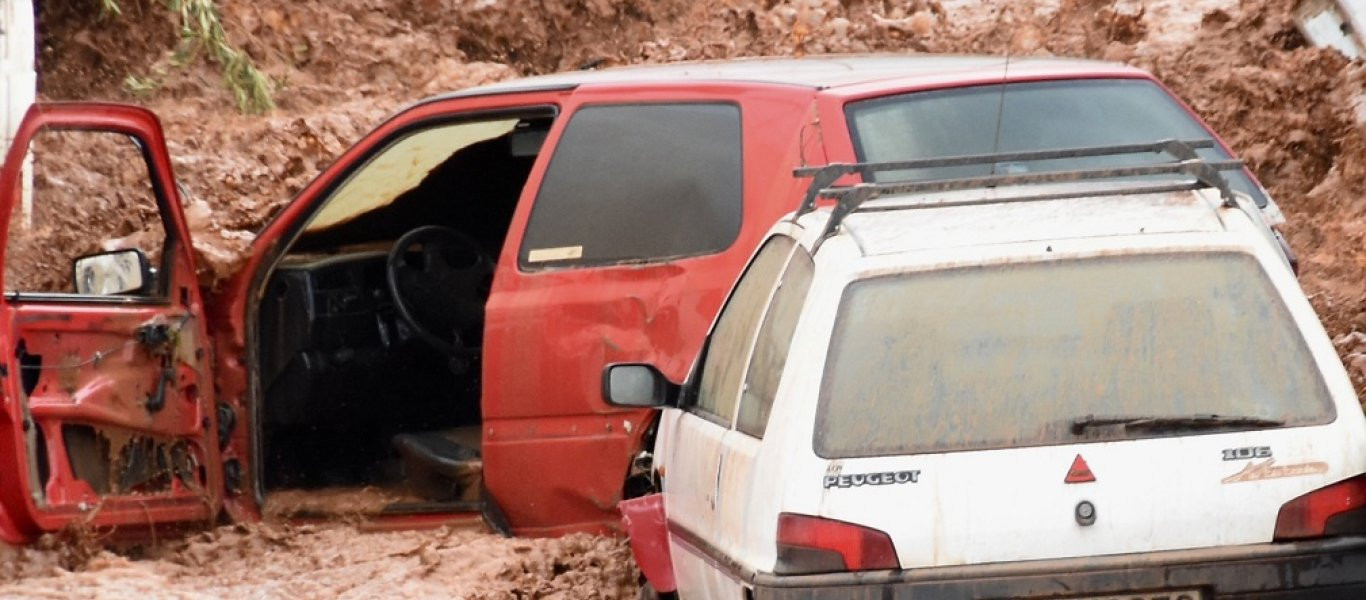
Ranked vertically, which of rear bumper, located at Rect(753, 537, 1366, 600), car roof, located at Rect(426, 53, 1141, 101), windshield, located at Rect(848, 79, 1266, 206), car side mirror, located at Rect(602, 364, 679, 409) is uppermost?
car roof, located at Rect(426, 53, 1141, 101)

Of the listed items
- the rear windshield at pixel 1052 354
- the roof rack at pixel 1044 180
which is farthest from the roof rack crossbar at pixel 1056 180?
the rear windshield at pixel 1052 354

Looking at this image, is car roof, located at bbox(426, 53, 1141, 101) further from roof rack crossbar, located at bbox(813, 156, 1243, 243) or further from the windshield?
roof rack crossbar, located at bbox(813, 156, 1243, 243)

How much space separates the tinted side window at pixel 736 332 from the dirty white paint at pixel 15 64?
6.03 meters

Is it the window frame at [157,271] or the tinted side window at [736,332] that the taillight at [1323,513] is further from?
the window frame at [157,271]

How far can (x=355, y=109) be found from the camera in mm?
13555

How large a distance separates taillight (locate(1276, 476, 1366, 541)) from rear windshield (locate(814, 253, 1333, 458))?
156mm

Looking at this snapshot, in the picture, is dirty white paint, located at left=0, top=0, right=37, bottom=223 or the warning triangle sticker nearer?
the warning triangle sticker

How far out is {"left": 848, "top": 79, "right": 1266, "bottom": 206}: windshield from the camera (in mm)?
6719

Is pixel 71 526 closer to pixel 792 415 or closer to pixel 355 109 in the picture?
pixel 792 415

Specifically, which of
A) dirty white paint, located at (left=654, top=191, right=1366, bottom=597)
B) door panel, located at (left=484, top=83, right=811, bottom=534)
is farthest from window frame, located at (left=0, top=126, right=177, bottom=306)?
dirty white paint, located at (left=654, top=191, right=1366, bottom=597)

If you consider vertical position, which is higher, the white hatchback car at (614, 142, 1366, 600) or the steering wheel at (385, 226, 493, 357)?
the steering wheel at (385, 226, 493, 357)

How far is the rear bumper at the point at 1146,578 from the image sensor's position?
4746 mm

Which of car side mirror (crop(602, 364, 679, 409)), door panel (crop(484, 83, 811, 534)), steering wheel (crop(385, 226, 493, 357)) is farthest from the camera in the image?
steering wheel (crop(385, 226, 493, 357))

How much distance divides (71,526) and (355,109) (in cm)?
608
